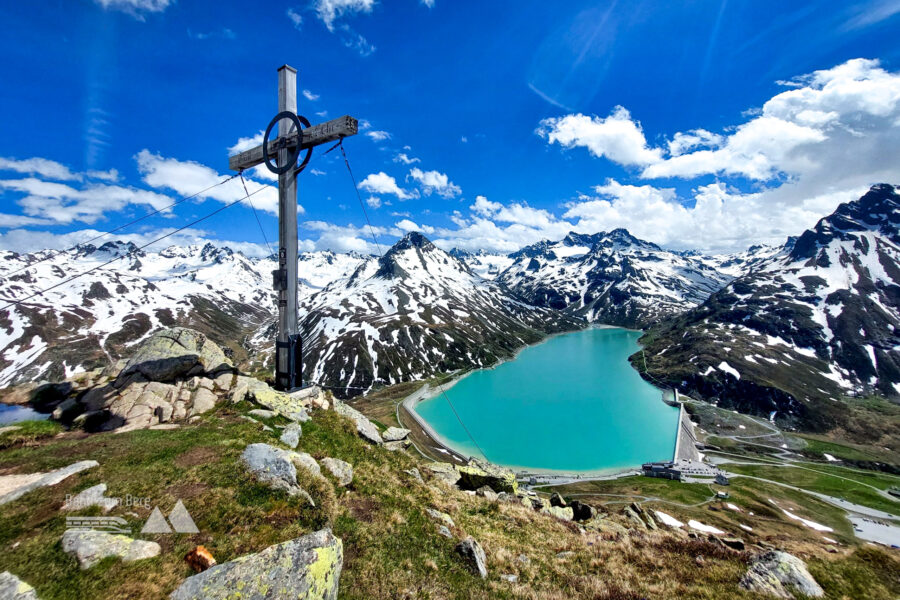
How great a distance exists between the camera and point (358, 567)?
1004 cm

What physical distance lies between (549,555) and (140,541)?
14.1m

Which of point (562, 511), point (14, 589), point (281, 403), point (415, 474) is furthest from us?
point (562, 511)

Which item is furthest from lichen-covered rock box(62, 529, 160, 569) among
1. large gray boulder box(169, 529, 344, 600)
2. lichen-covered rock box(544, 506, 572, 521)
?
lichen-covered rock box(544, 506, 572, 521)

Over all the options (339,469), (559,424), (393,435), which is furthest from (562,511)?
(559,424)

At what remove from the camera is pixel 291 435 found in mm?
16375

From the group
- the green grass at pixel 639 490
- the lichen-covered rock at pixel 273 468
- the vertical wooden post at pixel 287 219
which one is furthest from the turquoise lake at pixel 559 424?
the lichen-covered rock at pixel 273 468

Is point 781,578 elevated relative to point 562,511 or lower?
elevated

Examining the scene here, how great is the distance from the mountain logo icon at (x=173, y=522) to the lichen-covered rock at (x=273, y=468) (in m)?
2.33

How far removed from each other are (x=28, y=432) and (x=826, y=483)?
18138 cm

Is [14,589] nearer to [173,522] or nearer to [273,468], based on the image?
[173,522]

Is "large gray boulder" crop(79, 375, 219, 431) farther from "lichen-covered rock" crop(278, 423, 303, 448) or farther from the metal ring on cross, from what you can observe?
the metal ring on cross

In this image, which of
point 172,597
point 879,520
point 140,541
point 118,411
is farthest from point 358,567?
point 879,520

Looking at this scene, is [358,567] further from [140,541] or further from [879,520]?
[879,520]

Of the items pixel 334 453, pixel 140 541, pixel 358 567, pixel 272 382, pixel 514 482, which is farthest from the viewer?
pixel 514 482
